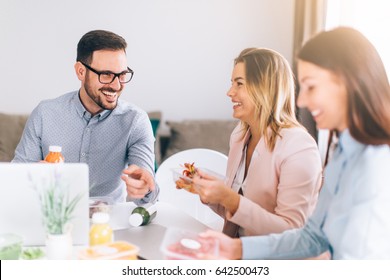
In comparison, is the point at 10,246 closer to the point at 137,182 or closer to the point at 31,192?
the point at 31,192

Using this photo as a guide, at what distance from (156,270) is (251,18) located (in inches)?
75.1

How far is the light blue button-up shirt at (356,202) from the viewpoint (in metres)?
0.76

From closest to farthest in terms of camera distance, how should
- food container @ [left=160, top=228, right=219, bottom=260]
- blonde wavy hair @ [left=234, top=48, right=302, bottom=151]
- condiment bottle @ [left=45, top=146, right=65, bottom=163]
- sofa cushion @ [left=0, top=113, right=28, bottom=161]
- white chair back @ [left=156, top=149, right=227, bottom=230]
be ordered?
1. food container @ [left=160, top=228, right=219, bottom=260]
2. condiment bottle @ [left=45, top=146, right=65, bottom=163]
3. blonde wavy hair @ [left=234, top=48, right=302, bottom=151]
4. white chair back @ [left=156, top=149, right=227, bottom=230]
5. sofa cushion @ [left=0, top=113, right=28, bottom=161]

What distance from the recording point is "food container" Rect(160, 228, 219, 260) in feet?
2.85

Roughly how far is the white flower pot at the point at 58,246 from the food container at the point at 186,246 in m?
0.17

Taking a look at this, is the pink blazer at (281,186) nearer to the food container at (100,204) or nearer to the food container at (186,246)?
the food container at (186,246)

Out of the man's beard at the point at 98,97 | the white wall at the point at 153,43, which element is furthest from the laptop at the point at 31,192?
the white wall at the point at 153,43

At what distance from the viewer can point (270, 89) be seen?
121 cm

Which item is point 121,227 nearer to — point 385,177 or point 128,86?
point 385,177

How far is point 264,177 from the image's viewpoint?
1188mm

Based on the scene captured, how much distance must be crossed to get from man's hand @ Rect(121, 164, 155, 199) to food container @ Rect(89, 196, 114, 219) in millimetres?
75

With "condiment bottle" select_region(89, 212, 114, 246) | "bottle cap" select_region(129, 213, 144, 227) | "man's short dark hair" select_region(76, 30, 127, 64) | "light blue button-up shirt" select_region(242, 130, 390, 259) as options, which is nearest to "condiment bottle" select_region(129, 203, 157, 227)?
"bottle cap" select_region(129, 213, 144, 227)

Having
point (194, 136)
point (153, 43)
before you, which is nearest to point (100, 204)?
point (153, 43)

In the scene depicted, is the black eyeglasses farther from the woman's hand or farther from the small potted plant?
the small potted plant
